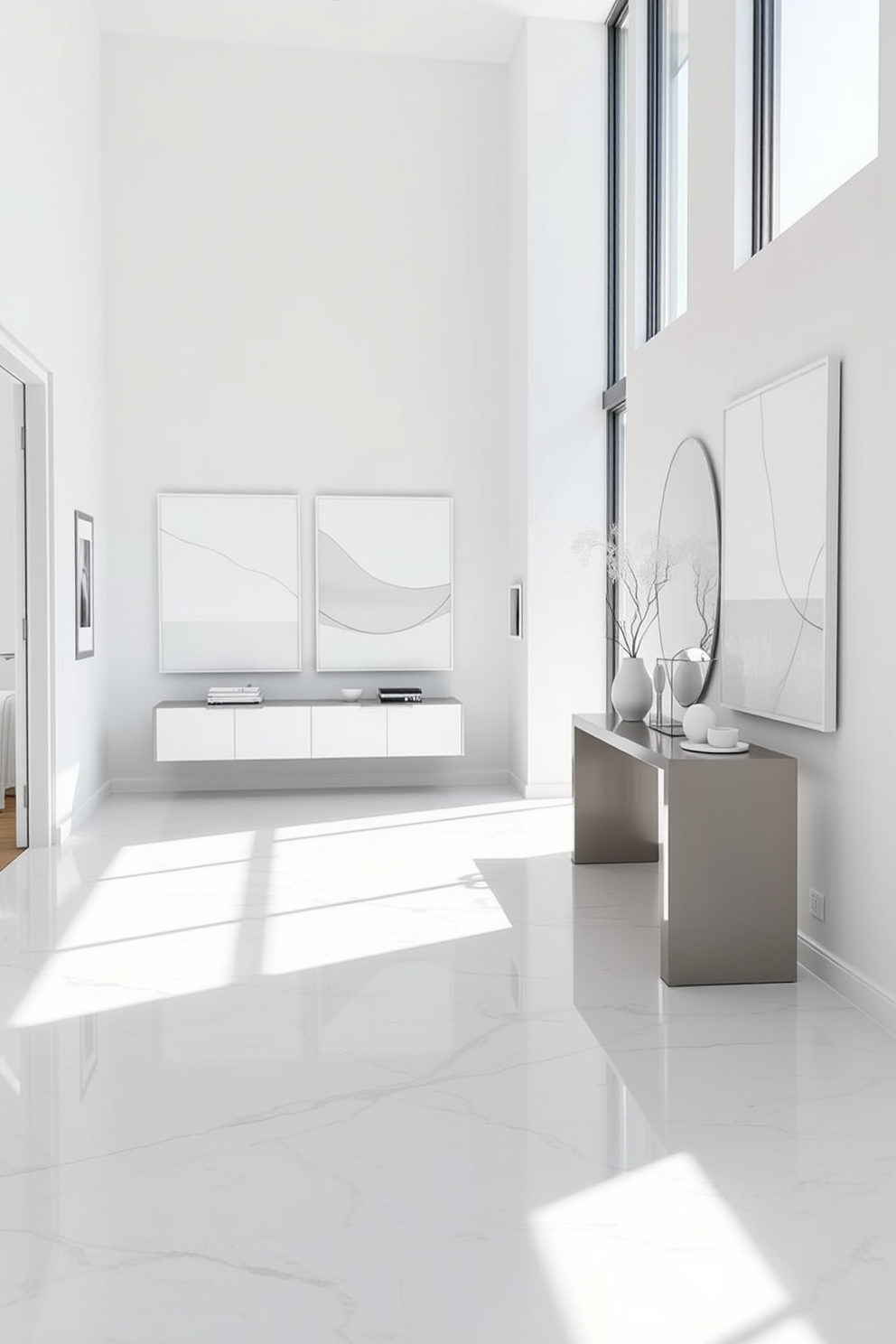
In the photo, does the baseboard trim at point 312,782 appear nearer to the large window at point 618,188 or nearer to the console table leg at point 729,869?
the large window at point 618,188

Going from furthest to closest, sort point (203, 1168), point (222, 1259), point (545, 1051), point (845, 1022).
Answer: point (845, 1022)
point (545, 1051)
point (203, 1168)
point (222, 1259)

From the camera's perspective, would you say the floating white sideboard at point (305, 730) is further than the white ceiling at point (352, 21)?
Yes

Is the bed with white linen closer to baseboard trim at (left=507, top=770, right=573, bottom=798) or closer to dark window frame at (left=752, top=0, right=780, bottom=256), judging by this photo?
baseboard trim at (left=507, top=770, right=573, bottom=798)

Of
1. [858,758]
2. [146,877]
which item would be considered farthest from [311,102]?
[858,758]

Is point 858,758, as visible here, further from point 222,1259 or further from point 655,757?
point 222,1259

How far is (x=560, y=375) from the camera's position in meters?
7.33

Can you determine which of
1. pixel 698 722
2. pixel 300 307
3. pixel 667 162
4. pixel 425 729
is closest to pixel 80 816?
pixel 425 729

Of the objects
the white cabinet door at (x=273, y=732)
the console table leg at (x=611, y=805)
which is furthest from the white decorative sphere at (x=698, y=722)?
the white cabinet door at (x=273, y=732)

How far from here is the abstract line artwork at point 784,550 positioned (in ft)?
11.9

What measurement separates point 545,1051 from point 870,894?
1143 millimetres

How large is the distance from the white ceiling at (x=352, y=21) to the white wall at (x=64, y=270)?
393 mm

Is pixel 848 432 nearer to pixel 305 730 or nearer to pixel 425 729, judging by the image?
pixel 425 729

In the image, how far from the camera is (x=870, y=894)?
3432mm

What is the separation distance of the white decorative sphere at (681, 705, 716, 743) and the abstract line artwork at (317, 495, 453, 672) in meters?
3.76
